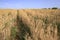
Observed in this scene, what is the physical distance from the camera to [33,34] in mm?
5625

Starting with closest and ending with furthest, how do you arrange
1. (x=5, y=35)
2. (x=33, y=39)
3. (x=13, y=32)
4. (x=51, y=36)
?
1. (x=51, y=36)
2. (x=33, y=39)
3. (x=5, y=35)
4. (x=13, y=32)

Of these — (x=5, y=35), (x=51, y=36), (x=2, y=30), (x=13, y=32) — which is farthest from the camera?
(x=13, y=32)

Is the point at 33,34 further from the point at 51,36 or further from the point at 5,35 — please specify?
the point at 5,35

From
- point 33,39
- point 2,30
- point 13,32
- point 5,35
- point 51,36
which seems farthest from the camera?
point 13,32

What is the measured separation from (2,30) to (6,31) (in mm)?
282

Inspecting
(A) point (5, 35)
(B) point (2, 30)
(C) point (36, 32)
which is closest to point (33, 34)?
(C) point (36, 32)

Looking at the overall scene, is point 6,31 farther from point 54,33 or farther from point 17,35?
point 54,33

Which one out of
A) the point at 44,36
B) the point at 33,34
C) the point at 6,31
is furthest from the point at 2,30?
the point at 44,36

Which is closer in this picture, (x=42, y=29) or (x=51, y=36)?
(x=51, y=36)

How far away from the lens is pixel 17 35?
752 centimetres

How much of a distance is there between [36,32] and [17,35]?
2.08 m

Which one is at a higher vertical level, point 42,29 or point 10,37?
point 42,29

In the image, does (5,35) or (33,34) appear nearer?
(33,34)

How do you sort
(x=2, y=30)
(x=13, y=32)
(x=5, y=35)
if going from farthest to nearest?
(x=13, y=32) < (x=2, y=30) < (x=5, y=35)
